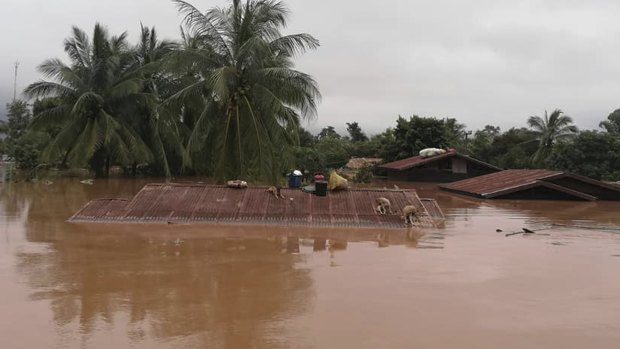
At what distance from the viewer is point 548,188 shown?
64.3ft

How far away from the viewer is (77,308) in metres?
5.38

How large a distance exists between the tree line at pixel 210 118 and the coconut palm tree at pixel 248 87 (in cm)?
3

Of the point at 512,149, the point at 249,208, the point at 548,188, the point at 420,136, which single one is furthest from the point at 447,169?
the point at 249,208

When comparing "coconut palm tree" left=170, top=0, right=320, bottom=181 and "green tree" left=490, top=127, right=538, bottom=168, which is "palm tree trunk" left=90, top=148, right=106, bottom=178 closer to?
"coconut palm tree" left=170, top=0, right=320, bottom=181

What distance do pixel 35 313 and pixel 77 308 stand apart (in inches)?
15.3

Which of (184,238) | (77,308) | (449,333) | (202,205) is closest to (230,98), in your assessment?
(202,205)

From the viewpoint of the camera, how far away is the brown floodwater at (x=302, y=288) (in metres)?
4.76

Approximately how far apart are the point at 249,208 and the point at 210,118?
5.12 meters

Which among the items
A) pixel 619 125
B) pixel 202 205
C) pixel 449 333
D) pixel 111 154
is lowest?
pixel 449 333

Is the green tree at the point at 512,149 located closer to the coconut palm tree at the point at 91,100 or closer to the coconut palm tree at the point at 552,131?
the coconut palm tree at the point at 552,131

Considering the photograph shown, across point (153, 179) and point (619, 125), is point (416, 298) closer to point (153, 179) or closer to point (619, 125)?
point (153, 179)

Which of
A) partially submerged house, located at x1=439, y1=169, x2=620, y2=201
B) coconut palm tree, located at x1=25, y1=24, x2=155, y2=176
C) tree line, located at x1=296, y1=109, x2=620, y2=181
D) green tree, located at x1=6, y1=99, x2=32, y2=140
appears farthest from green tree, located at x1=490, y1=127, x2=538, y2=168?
green tree, located at x1=6, y1=99, x2=32, y2=140

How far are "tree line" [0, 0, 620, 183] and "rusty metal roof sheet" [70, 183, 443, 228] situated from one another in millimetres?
2568

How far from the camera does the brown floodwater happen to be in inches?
187
